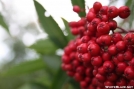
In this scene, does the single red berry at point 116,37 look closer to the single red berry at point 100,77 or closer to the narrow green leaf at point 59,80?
the single red berry at point 100,77

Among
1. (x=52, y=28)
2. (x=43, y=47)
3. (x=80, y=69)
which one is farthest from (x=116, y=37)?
(x=43, y=47)

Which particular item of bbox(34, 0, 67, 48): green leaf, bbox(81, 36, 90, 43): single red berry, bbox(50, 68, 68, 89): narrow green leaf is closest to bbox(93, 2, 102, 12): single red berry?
bbox(81, 36, 90, 43): single red berry

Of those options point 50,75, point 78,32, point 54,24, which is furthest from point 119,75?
point 50,75

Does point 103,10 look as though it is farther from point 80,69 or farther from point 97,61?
point 80,69

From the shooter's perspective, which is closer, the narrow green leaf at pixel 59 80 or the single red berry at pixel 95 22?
the single red berry at pixel 95 22

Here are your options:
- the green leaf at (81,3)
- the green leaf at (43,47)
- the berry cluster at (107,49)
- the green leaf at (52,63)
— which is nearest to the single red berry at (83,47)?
the berry cluster at (107,49)

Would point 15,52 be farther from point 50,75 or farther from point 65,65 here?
point 65,65

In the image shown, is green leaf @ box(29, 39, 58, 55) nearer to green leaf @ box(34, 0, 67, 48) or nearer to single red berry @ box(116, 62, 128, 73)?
green leaf @ box(34, 0, 67, 48)
